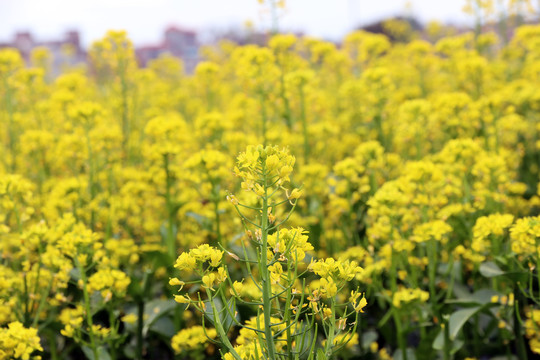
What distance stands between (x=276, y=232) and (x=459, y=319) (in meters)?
1.23

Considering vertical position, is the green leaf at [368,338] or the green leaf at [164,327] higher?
the green leaf at [164,327]

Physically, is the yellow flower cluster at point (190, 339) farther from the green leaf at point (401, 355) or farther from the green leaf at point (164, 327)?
the green leaf at point (401, 355)

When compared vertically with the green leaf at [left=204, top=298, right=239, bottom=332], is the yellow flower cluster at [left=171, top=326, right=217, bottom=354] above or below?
below

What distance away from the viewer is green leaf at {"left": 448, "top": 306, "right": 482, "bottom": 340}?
2.14 meters

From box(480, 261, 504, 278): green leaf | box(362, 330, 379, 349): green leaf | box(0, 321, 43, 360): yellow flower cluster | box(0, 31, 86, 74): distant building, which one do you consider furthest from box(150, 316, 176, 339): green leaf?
box(0, 31, 86, 74): distant building

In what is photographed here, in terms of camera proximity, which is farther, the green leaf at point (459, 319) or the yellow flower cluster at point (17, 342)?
the green leaf at point (459, 319)

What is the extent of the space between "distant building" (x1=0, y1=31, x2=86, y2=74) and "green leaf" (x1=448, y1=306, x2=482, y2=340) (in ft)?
25.2

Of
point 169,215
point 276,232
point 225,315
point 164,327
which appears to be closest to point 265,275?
point 276,232

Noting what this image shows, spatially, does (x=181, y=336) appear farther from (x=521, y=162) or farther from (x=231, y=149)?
(x=521, y=162)

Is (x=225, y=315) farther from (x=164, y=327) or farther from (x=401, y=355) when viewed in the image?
(x=401, y=355)

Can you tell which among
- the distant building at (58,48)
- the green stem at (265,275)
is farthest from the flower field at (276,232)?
the distant building at (58,48)

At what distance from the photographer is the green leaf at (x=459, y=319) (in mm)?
2143

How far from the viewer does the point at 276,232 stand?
1.42 m

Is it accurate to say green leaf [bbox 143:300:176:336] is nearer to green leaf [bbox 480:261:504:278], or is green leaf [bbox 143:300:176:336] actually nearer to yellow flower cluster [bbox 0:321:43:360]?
yellow flower cluster [bbox 0:321:43:360]
